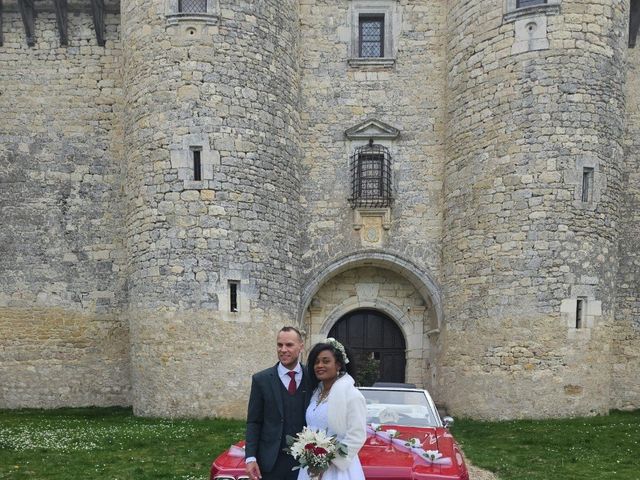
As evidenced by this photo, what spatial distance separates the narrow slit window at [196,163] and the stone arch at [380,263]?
354 centimetres

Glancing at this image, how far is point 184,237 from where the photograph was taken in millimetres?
12539

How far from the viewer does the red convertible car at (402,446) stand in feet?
17.3

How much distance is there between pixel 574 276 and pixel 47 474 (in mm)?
9820

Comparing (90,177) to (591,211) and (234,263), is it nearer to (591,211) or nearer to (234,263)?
(234,263)

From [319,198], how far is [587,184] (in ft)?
18.8

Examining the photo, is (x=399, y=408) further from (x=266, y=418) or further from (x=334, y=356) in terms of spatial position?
(x=334, y=356)

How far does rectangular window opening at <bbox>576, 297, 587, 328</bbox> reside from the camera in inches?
492

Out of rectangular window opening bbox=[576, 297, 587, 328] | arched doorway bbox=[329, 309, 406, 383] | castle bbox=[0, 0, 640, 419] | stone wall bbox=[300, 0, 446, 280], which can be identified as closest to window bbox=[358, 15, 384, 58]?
castle bbox=[0, 0, 640, 419]

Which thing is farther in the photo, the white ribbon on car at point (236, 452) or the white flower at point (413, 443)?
the white ribbon on car at point (236, 452)

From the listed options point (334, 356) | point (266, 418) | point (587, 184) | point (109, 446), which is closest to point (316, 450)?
point (334, 356)

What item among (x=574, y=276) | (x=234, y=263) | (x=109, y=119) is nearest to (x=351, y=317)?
(x=234, y=263)

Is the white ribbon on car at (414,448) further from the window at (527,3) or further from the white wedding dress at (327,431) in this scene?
the window at (527,3)

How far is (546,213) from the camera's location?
12.5 meters

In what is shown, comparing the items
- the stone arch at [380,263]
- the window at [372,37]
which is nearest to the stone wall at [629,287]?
the stone arch at [380,263]
